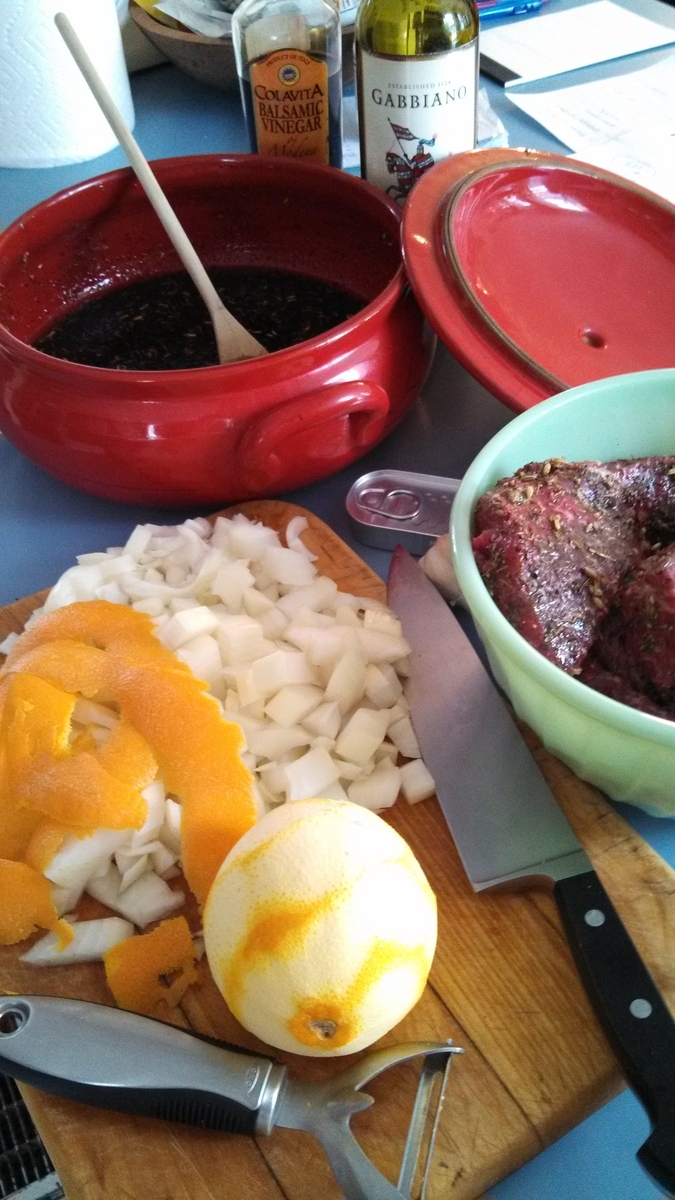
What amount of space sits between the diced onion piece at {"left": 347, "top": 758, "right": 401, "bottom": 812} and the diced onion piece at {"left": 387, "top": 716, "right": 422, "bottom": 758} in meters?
0.02

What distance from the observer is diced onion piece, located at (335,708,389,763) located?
683 mm

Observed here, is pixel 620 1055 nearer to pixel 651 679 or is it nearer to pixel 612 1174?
pixel 612 1174

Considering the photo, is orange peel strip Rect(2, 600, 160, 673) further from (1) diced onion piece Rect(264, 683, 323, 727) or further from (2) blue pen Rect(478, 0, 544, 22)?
(2) blue pen Rect(478, 0, 544, 22)

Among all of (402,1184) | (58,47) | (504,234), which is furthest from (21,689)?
(58,47)

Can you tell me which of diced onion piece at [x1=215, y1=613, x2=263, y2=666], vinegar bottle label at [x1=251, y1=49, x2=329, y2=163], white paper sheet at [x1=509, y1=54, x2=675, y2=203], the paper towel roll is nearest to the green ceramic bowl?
diced onion piece at [x1=215, y1=613, x2=263, y2=666]

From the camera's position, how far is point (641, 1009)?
0.51 m

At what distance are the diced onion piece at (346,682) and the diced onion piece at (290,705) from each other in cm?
1

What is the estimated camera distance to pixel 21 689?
63 centimetres

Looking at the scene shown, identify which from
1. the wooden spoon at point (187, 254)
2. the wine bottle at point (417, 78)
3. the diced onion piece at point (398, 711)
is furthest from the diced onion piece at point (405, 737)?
the wine bottle at point (417, 78)

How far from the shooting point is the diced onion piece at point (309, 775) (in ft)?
2.14

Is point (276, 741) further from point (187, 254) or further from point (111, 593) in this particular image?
point (187, 254)

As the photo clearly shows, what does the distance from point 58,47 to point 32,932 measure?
1.11m

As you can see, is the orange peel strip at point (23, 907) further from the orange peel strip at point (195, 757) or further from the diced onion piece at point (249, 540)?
the diced onion piece at point (249, 540)

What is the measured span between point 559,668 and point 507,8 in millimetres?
1675
